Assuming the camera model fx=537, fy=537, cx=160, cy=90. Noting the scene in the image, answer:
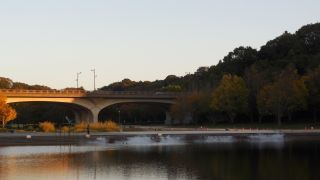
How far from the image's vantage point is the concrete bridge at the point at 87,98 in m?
108

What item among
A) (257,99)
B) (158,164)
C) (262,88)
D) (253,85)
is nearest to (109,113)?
(253,85)

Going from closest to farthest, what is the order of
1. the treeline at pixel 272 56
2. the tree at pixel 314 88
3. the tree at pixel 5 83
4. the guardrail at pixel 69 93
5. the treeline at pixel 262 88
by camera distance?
1. the treeline at pixel 262 88
2. the tree at pixel 314 88
3. the guardrail at pixel 69 93
4. the treeline at pixel 272 56
5. the tree at pixel 5 83

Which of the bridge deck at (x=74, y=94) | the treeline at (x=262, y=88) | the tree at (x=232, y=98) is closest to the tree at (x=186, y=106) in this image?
the treeline at (x=262, y=88)

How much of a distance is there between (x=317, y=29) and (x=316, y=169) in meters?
116

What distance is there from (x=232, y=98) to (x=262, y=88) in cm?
621

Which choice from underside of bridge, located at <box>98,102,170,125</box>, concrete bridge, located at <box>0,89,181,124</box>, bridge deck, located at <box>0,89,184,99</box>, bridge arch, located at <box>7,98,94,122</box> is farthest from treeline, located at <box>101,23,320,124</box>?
underside of bridge, located at <box>98,102,170,125</box>

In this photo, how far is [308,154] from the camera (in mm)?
38344

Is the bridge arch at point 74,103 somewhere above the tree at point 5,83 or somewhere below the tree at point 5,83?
below

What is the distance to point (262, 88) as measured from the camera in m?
92.5

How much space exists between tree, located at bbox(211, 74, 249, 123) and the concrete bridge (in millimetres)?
23441

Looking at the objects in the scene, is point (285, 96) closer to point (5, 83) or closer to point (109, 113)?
point (109, 113)

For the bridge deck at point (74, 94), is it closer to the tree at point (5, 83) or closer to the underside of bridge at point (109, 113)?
the underside of bridge at point (109, 113)

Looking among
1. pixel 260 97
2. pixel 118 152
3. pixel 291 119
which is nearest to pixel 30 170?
pixel 118 152

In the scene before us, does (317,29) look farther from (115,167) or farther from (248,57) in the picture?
(115,167)
